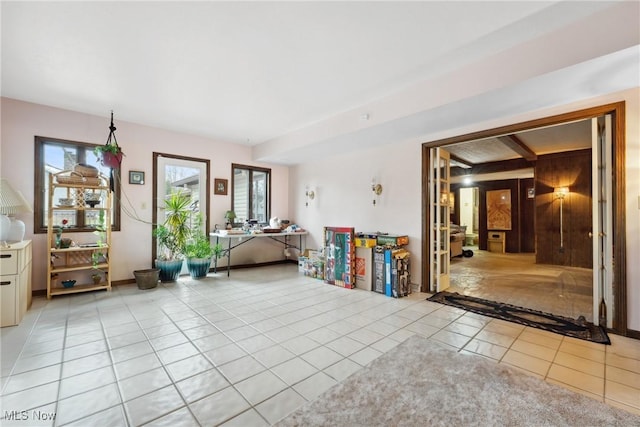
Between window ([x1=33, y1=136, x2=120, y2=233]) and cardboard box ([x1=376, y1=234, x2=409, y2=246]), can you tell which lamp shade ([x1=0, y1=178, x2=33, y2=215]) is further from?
cardboard box ([x1=376, y1=234, x2=409, y2=246])

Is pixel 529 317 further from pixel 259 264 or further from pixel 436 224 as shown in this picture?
pixel 259 264

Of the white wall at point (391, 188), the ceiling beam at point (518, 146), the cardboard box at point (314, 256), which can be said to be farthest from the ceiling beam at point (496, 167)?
the cardboard box at point (314, 256)

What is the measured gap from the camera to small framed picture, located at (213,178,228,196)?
562 cm

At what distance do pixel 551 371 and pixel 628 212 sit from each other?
71.9 inches

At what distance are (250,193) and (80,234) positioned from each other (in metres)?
3.07

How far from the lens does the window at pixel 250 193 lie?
607 cm

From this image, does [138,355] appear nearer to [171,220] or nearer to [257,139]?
[171,220]

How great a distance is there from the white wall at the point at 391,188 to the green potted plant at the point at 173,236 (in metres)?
2.61

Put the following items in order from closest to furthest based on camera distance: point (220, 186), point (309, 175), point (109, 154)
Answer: point (109, 154)
point (220, 186)
point (309, 175)

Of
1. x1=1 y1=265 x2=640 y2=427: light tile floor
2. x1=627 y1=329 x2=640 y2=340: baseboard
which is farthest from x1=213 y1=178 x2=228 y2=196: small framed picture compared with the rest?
x1=627 y1=329 x2=640 y2=340: baseboard

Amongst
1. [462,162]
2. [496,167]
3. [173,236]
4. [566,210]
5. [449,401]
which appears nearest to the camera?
[449,401]

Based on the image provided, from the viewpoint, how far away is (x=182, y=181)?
5.32 m

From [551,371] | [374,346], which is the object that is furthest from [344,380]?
[551,371]

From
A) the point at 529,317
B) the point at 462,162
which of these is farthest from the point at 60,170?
the point at 462,162
